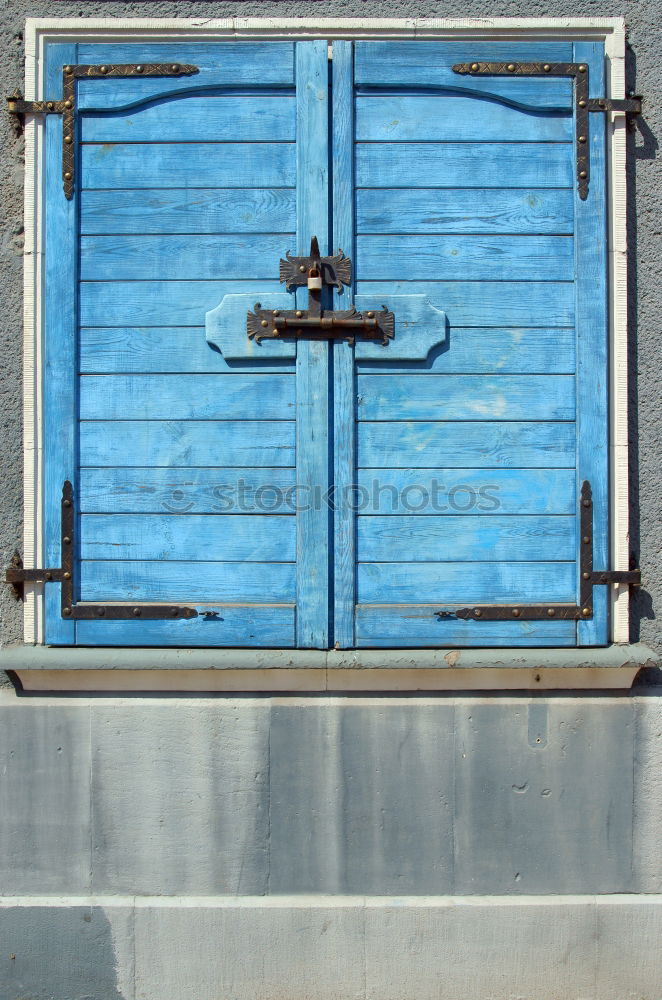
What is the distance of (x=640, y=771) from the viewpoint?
2535 mm

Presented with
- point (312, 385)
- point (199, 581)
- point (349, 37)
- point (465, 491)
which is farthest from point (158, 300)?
point (465, 491)

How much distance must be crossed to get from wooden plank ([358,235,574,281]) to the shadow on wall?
6.83 ft

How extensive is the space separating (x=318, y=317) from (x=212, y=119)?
0.72 m

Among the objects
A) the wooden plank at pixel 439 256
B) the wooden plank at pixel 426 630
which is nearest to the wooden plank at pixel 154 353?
the wooden plank at pixel 439 256

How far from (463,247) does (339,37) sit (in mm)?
768

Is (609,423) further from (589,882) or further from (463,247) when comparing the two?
(589,882)

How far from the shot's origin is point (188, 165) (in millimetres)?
2523

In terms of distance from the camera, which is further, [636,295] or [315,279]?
[636,295]

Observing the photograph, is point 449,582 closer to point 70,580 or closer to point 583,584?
point 583,584

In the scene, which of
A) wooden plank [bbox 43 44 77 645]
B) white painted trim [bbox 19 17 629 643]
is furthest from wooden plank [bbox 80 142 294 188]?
white painted trim [bbox 19 17 629 643]

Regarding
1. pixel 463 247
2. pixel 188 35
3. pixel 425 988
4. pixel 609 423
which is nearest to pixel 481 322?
pixel 463 247

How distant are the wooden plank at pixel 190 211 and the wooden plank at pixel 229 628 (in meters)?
1.20

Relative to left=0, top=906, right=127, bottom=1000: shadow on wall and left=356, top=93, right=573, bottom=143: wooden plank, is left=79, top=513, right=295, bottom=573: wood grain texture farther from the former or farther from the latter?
left=356, top=93, right=573, bottom=143: wooden plank

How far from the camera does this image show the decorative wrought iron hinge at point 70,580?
2.51 metres
